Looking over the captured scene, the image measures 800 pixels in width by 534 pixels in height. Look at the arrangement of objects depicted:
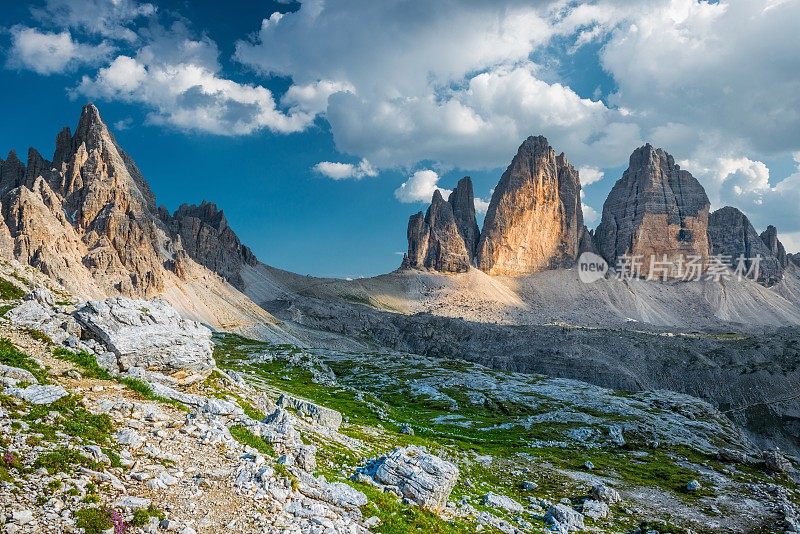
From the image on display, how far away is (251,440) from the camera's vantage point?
84.3 ft

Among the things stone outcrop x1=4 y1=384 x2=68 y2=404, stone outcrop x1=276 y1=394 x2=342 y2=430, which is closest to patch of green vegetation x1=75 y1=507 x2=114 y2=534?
stone outcrop x1=4 y1=384 x2=68 y2=404

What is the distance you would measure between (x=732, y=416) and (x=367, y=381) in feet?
332

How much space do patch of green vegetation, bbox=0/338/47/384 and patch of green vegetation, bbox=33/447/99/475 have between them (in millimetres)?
7787

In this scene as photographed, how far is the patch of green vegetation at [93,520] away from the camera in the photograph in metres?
15.9

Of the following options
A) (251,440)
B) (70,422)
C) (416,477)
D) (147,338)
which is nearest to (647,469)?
(416,477)

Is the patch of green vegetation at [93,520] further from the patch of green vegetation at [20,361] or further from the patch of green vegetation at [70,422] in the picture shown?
the patch of green vegetation at [20,361]

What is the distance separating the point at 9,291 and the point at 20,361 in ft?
71.7

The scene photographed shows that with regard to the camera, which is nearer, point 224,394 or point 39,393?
point 39,393

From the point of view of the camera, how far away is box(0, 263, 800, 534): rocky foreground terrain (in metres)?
18.4

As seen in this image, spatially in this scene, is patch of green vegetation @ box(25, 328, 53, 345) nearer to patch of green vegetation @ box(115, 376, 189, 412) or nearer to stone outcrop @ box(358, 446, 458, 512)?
patch of green vegetation @ box(115, 376, 189, 412)

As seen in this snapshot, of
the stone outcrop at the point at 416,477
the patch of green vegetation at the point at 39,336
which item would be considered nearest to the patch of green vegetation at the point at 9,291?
the patch of green vegetation at the point at 39,336

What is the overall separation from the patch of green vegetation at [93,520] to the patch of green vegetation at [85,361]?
14253mm

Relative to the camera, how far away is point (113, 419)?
76.3ft

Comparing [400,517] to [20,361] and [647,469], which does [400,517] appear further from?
[647,469]
